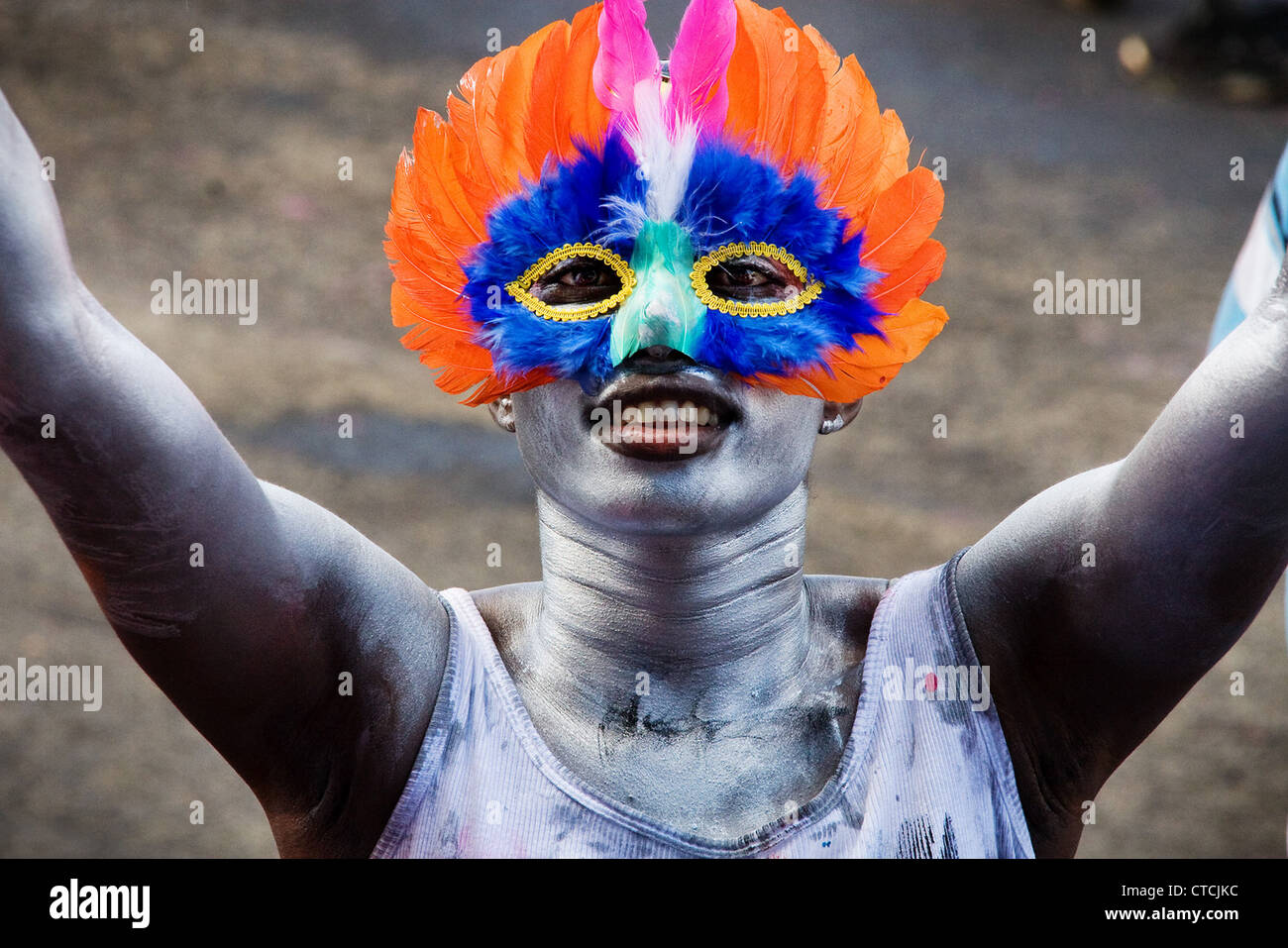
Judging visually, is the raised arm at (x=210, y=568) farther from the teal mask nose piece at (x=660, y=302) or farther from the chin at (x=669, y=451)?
the teal mask nose piece at (x=660, y=302)

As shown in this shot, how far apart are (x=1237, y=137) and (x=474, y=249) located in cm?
643

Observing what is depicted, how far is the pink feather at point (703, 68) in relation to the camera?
203cm

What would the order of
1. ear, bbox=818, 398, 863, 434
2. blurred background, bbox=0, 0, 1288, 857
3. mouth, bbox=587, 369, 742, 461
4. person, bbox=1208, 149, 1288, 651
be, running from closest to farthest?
mouth, bbox=587, 369, 742, 461 < ear, bbox=818, 398, 863, 434 < person, bbox=1208, 149, 1288, 651 < blurred background, bbox=0, 0, 1288, 857

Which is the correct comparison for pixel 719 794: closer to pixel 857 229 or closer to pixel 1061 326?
pixel 857 229

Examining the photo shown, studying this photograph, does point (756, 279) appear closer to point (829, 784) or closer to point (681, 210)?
point (681, 210)

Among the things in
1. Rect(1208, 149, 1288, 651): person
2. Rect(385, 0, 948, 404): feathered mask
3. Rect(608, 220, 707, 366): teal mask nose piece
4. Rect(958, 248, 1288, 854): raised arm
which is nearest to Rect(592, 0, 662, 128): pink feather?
Rect(385, 0, 948, 404): feathered mask

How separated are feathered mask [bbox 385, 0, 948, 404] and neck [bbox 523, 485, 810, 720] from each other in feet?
0.76

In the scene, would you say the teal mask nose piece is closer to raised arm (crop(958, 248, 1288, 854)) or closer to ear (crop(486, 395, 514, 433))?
ear (crop(486, 395, 514, 433))

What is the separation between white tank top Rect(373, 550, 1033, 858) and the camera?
6.65 ft

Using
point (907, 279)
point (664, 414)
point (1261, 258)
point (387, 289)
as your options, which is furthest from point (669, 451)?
point (387, 289)

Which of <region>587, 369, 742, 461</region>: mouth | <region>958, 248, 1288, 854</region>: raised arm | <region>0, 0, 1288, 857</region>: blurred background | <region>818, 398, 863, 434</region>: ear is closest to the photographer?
<region>958, 248, 1288, 854</region>: raised arm

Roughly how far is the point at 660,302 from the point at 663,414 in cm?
14

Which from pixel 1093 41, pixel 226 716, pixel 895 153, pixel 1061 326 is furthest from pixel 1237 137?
pixel 226 716

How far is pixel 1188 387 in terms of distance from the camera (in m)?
1.91
